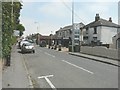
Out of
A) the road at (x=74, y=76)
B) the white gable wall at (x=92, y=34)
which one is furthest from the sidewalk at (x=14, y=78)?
the white gable wall at (x=92, y=34)

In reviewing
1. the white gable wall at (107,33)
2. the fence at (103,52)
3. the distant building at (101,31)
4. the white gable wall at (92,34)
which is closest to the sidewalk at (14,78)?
the fence at (103,52)

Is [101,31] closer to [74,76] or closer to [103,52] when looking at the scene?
[103,52]

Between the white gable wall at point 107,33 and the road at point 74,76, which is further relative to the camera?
the white gable wall at point 107,33

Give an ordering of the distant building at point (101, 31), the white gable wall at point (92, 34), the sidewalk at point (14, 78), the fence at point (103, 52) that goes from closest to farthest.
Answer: the sidewalk at point (14, 78), the fence at point (103, 52), the distant building at point (101, 31), the white gable wall at point (92, 34)

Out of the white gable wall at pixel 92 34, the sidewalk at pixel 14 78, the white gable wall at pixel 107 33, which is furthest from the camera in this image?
→ the white gable wall at pixel 92 34

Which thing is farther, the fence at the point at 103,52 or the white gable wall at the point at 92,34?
the white gable wall at the point at 92,34

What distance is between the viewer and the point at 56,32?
148500 millimetres

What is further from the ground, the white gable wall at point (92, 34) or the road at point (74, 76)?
the white gable wall at point (92, 34)

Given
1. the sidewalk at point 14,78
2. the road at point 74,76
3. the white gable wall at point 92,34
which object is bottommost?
the road at point 74,76

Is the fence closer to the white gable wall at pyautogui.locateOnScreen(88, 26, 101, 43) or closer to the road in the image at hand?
the road

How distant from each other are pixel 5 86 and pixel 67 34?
111175 mm

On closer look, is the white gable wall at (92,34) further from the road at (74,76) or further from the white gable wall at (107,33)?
the road at (74,76)

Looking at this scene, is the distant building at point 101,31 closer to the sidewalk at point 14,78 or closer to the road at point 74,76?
the road at point 74,76

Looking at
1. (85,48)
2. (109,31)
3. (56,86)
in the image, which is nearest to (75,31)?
(85,48)
